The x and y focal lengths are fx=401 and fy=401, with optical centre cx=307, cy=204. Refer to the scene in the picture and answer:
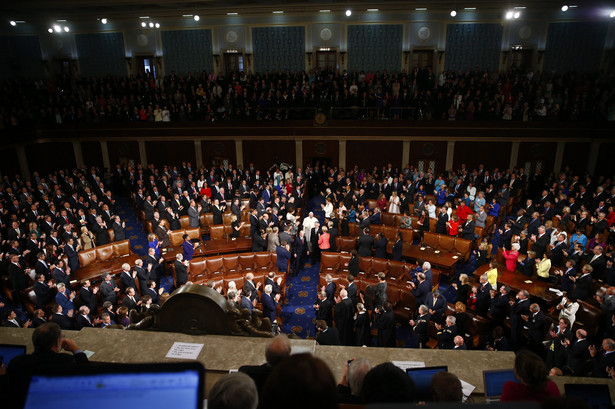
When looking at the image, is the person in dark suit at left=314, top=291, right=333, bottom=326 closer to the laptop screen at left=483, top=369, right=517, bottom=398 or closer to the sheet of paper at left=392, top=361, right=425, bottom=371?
the sheet of paper at left=392, top=361, right=425, bottom=371

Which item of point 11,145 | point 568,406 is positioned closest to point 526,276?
point 568,406

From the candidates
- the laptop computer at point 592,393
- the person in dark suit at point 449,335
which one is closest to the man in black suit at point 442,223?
the person in dark suit at point 449,335

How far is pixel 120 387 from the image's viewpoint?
124cm

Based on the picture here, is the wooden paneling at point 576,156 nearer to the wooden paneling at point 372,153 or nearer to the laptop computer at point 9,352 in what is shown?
the wooden paneling at point 372,153

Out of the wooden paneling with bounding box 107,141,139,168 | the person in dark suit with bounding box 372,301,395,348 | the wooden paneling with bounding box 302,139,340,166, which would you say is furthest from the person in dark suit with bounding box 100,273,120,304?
the wooden paneling with bounding box 107,141,139,168

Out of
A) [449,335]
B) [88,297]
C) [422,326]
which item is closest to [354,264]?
[422,326]

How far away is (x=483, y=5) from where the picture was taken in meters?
18.7

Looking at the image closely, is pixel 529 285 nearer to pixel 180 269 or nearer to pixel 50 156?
pixel 180 269

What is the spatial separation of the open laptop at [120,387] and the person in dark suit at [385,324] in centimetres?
633

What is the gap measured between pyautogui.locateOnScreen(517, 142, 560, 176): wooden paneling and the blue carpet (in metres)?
12.0

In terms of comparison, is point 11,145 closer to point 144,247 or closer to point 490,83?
point 144,247

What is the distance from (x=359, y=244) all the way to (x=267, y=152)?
10.4 metres

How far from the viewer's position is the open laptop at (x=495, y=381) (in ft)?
9.96

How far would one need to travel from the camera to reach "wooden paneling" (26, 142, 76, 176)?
19875mm
